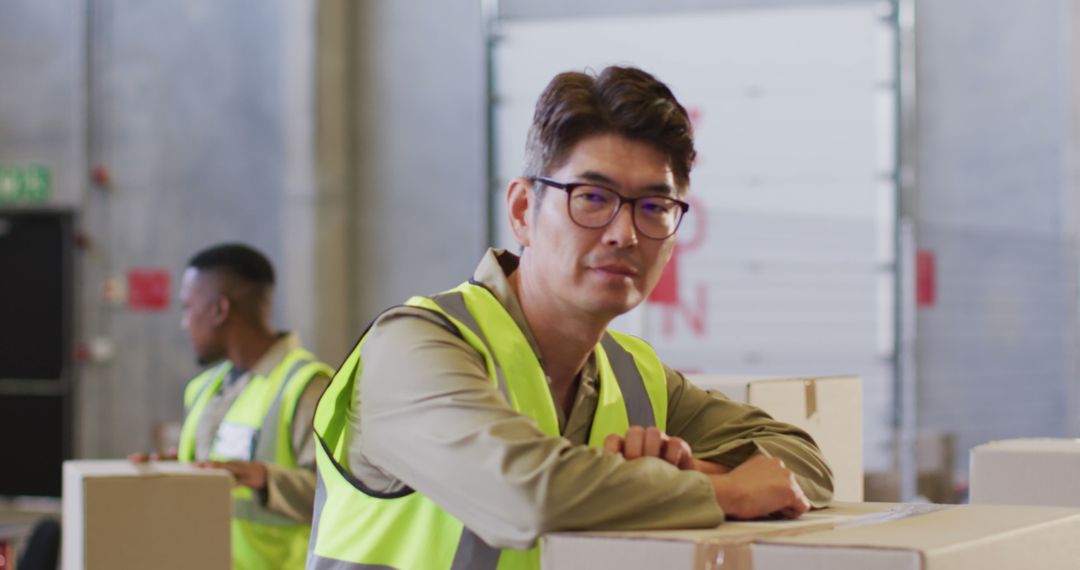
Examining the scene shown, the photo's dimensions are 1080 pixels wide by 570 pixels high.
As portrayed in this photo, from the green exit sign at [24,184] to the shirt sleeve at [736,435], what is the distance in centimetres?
758

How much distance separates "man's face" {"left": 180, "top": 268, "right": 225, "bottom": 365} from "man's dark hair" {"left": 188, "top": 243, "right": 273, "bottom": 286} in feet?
0.14

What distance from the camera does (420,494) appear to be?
5.98ft

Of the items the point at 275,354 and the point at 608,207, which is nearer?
the point at 608,207

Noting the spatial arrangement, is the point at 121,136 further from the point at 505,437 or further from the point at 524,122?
the point at 505,437

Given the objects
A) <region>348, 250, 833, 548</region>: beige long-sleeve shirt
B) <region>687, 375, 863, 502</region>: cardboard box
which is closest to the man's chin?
<region>687, 375, 863, 502</region>: cardboard box

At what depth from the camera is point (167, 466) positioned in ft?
10.3

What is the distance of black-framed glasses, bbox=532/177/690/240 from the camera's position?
1973 mm

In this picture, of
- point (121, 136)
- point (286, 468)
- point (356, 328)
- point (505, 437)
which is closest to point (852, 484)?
point (505, 437)

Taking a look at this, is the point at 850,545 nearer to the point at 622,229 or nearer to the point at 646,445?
the point at 646,445

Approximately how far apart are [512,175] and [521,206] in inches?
247

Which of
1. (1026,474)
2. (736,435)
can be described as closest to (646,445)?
(736,435)

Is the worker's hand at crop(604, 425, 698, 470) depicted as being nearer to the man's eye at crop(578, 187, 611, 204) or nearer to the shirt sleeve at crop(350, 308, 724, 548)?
the shirt sleeve at crop(350, 308, 724, 548)

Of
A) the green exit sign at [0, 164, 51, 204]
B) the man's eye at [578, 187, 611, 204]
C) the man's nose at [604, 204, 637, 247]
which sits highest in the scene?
the green exit sign at [0, 164, 51, 204]

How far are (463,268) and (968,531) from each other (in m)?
7.21
